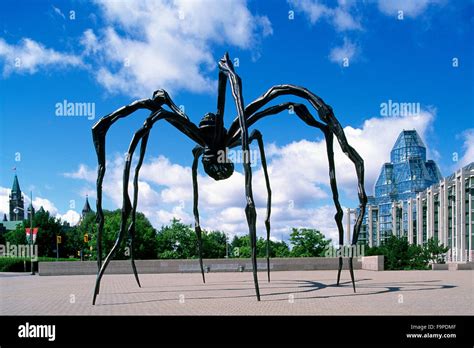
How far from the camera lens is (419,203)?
7488 centimetres

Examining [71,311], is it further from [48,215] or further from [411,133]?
[411,133]

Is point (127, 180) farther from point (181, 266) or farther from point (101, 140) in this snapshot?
point (181, 266)

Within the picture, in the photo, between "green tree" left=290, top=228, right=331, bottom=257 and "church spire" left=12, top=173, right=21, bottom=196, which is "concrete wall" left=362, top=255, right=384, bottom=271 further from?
"church spire" left=12, top=173, right=21, bottom=196

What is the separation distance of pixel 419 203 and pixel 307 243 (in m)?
44.1

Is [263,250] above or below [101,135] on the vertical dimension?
below

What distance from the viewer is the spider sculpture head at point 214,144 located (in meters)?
11.9

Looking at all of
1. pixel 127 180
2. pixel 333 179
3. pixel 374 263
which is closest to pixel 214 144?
pixel 127 180

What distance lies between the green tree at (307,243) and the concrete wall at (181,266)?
33.3ft

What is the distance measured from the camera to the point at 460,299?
11086 mm

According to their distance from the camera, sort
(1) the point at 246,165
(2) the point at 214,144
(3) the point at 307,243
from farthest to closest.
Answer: (3) the point at 307,243
(2) the point at 214,144
(1) the point at 246,165

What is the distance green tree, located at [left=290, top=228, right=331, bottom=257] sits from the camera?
37.1 meters

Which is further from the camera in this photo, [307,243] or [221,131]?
[307,243]

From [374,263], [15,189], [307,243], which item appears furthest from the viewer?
[15,189]
